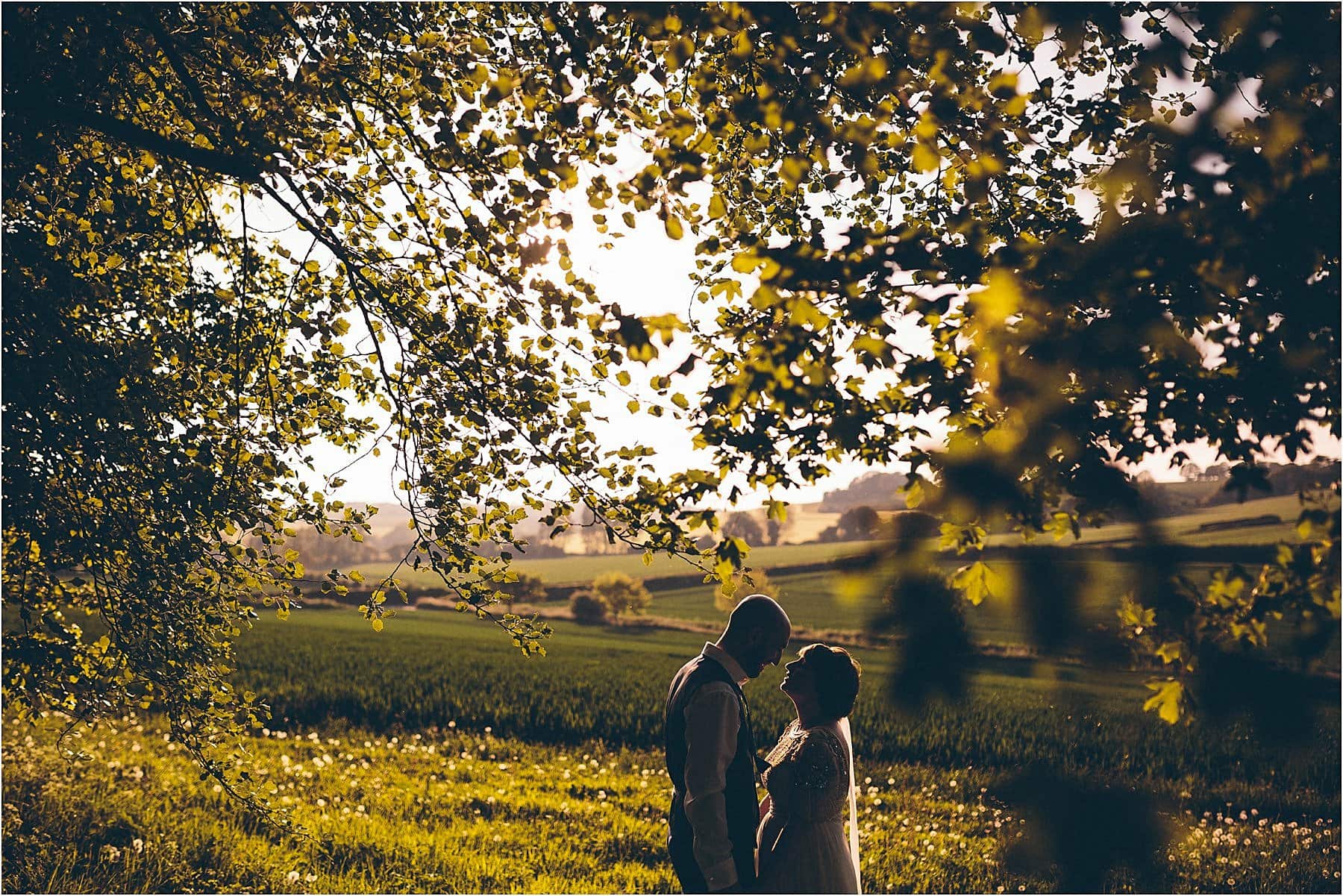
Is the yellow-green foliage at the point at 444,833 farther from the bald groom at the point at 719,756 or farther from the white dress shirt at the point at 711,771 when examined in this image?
the white dress shirt at the point at 711,771

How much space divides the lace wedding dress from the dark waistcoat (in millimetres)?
221

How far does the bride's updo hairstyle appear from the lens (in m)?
4.54

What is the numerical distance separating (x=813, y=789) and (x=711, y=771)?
0.77 metres

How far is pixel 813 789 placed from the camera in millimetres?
4395

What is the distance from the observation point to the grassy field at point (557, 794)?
6707mm

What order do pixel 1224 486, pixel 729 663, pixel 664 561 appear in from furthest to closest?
1. pixel 664 561
2. pixel 729 663
3. pixel 1224 486

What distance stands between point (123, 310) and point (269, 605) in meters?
2.29

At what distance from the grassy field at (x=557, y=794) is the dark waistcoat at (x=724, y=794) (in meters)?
1.10

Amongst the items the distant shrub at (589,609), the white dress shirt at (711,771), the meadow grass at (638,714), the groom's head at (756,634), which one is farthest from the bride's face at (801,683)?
the distant shrub at (589,609)

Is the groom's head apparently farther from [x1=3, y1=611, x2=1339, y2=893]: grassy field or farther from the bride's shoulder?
[x1=3, y1=611, x2=1339, y2=893]: grassy field

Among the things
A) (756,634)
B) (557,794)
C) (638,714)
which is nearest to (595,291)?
(756,634)

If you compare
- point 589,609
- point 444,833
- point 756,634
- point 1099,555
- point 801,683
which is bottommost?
point 589,609

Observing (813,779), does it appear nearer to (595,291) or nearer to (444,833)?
(595,291)

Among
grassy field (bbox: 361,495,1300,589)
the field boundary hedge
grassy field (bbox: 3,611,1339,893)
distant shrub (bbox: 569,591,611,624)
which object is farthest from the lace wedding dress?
distant shrub (bbox: 569,591,611,624)
